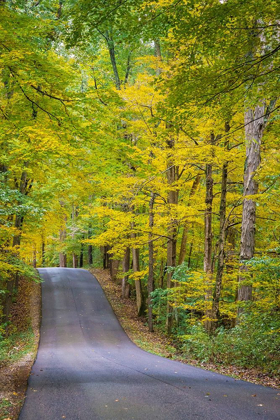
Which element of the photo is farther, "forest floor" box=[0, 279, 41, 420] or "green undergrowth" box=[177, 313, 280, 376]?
"green undergrowth" box=[177, 313, 280, 376]

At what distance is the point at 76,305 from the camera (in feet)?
54.8

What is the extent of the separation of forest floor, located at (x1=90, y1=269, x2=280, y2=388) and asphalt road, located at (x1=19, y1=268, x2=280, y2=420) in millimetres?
533

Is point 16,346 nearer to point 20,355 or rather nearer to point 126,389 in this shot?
point 20,355

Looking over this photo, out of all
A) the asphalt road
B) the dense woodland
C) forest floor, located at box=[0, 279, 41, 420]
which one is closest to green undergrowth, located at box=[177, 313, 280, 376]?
the dense woodland

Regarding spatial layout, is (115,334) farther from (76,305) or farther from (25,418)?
(25,418)

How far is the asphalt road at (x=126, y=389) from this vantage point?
4.40 m

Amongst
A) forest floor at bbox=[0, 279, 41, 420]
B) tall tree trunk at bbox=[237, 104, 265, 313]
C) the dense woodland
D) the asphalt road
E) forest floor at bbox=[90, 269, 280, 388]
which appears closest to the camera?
the dense woodland

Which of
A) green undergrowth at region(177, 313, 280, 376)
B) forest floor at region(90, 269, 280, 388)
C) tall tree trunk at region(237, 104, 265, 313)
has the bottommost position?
forest floor at region(90, 269, 280, 388)

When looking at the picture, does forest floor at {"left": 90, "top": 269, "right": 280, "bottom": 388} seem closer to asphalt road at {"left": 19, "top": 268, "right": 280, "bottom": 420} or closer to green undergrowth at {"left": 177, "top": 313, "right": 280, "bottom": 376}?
green undergrowth at {"left": 177, "top": 313, "right": 280, "bottom": 376}

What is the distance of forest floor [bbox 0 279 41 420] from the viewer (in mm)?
5053

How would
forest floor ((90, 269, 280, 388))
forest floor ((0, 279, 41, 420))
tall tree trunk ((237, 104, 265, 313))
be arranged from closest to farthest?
forest floor ((0, 279, 41, 420)), forest floor ((90, 269, 280, 388)), tall tree trunk ((237, 104, 265, 313))

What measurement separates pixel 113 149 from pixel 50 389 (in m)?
4.79

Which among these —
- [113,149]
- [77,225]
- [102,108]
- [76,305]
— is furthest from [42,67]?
[77,225]

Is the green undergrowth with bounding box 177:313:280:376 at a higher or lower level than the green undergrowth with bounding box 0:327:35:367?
higher
